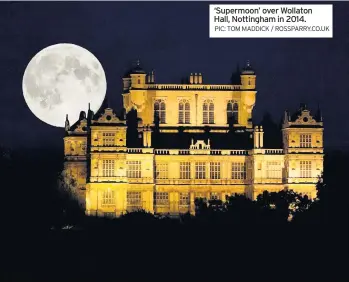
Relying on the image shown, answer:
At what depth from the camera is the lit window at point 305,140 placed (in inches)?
4934

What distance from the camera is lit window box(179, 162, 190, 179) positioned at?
127 meters

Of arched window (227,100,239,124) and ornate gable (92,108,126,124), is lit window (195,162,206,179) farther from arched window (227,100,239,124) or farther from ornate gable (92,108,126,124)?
ornate gable (92,108,126,124)

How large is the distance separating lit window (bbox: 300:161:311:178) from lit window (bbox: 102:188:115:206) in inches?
403

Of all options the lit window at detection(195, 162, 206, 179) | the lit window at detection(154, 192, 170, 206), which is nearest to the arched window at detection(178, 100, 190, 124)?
the lit window at detection(195, 162, 206, 179)

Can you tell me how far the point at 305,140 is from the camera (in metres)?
125

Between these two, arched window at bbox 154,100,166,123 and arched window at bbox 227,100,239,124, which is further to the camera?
arched window at bbox 227,100,239,124

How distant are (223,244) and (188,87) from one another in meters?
31.3

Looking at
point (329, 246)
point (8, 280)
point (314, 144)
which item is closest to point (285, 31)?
point (329, 246)

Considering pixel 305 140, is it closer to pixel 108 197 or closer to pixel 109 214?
pixel 108 197

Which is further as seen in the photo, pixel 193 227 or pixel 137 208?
pixel 137 208

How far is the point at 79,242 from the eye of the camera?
105688 millimetres

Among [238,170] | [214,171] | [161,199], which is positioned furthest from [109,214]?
[238,170]

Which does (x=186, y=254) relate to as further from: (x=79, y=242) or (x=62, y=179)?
(x=62, y=179)
